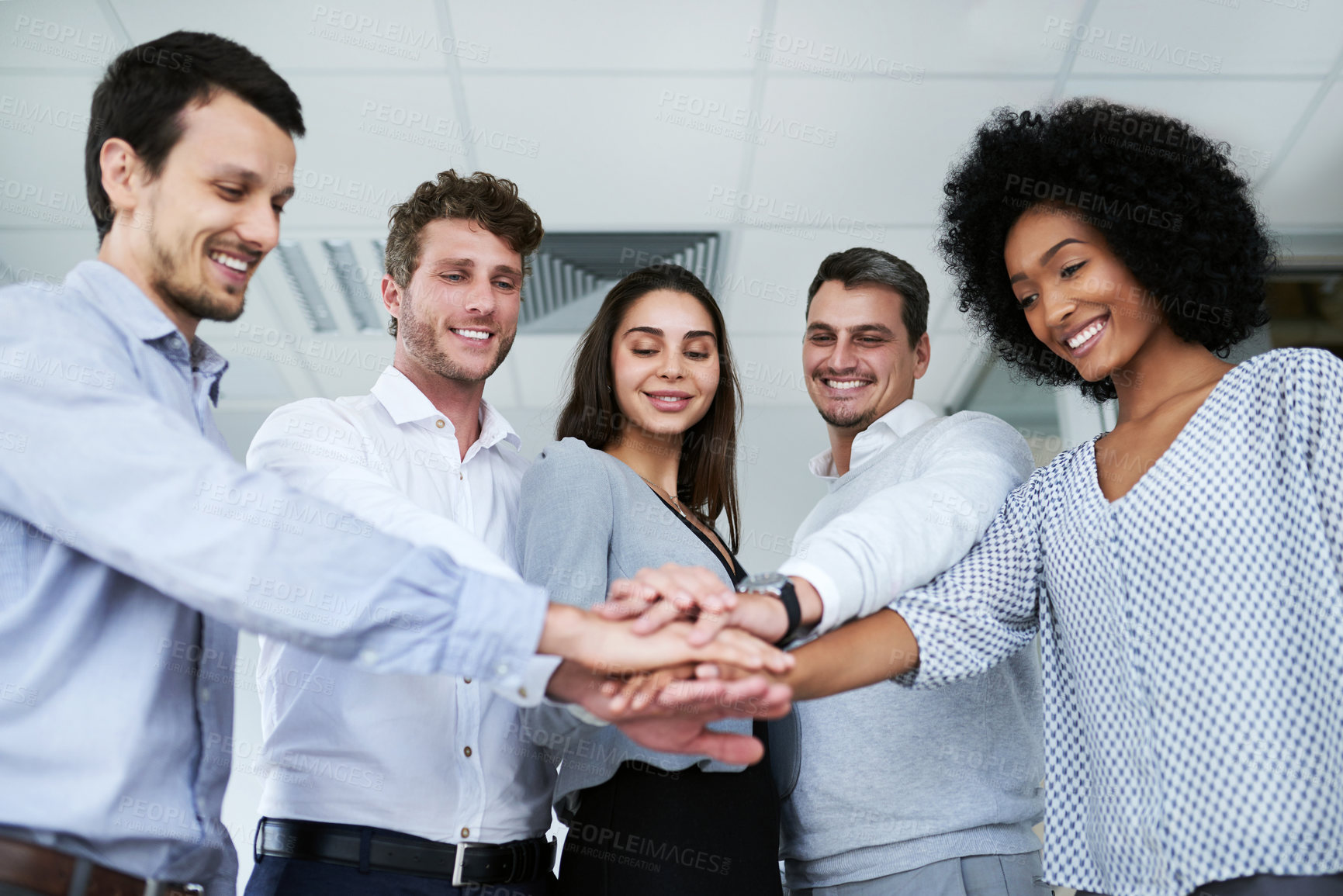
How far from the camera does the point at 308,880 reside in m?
1.37

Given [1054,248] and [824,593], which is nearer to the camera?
[824,593]

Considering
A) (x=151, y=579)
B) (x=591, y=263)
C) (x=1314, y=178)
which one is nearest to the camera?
(x=151, y=579)

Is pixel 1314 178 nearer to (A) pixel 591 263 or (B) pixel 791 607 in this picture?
(A) pixel 591 263

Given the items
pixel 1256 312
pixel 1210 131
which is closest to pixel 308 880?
pixel 1256 312

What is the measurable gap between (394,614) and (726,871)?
655mm

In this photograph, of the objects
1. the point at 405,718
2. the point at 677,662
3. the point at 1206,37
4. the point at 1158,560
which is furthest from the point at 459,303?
the point at 1206,37

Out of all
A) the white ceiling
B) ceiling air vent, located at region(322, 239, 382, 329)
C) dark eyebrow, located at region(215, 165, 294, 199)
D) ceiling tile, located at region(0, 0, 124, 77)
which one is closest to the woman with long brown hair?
dark eyebrow, located at region(215, 165, 294, 199)

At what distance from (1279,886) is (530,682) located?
872 millimetres

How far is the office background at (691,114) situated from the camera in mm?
2912

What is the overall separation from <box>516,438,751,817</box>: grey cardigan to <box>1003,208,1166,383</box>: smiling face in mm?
674

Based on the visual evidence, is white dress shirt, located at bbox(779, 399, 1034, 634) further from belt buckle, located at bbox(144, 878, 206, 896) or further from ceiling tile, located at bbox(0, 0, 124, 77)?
ceiling tile, located at bbox(0, 0, 124, 77)

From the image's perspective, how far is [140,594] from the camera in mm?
1106

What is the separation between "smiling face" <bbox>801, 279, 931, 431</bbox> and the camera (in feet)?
7.37

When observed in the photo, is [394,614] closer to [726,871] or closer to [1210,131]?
[726,871]
